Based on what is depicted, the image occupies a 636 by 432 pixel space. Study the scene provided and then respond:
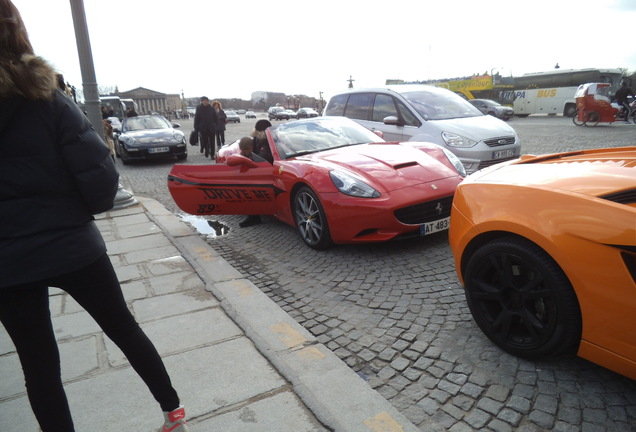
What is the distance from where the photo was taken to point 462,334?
8.53ft

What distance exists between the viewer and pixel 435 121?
21.8ft

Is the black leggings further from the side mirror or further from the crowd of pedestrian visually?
the crowd of pedestrian

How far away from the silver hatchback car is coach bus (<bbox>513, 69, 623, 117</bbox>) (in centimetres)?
2453

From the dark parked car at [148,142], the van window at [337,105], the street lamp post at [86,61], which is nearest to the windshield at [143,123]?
the dark parked car at [148,142]

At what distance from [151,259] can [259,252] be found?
3.69 ft

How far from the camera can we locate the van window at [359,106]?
764cm

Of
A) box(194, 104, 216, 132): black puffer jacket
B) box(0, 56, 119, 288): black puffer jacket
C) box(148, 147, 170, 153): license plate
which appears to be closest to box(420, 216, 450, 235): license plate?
box(0, 56, 119, 288): black puffer jacket

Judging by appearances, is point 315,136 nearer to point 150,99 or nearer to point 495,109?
point 495,109

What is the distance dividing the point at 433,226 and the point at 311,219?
4.01 feet

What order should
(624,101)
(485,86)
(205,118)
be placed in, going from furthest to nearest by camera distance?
1. (485,86)
2. (624,101)
3. (205,118)

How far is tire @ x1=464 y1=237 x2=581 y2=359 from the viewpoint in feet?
6.47

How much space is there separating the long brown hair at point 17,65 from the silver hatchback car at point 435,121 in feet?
18.8

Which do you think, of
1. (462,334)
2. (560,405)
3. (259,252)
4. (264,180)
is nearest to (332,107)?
(264,180)

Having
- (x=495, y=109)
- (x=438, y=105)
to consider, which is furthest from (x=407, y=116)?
(x=495, y=109)
